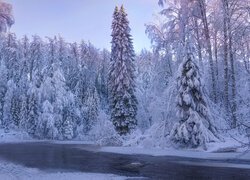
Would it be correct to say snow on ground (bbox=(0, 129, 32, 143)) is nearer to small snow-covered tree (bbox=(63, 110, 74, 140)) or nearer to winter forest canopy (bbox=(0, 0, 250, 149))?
winter forest canopy (bbox=(0, 0, 250, 149))

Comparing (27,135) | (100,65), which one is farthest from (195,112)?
(100,65)

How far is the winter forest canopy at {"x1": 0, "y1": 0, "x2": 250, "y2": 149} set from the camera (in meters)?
28.8

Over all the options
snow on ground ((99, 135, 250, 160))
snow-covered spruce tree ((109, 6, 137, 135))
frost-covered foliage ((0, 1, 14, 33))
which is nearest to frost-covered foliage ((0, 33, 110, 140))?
snow-covered spruce tree ((109, 6, 137, 135))

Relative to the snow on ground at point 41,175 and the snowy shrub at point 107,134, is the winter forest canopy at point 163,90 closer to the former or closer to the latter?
the snowy shrub at point 107,134

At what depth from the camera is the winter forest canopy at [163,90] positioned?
94.4 feet

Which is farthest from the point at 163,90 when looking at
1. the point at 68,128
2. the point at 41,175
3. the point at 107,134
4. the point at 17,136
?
the point at 17,136

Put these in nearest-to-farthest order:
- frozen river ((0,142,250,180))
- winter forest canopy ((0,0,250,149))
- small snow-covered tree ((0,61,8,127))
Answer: frozen river ((0,142,250,180)) < winter forest canopy ((0,0,250,149)) < small snow-covered tree ((0,61,8,127))

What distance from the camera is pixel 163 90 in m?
36.8

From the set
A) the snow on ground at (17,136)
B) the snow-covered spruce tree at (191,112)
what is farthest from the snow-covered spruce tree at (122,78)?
the snow on ground at (17,136)

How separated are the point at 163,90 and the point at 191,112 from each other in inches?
338

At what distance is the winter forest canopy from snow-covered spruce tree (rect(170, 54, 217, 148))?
0.07 meters

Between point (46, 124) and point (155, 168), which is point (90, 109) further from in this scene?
point (155, 168)

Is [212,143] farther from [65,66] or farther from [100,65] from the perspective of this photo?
[100,65]

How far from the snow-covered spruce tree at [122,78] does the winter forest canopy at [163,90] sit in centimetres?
10
